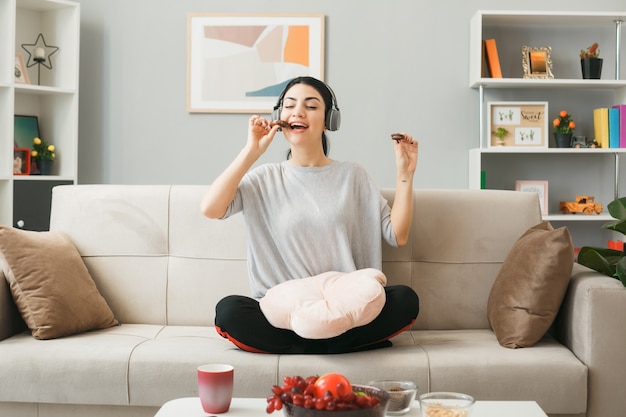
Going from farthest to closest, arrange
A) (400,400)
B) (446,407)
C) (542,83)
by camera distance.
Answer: (542,83), (400,400), (446,407)

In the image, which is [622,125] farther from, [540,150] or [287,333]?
[287,333]

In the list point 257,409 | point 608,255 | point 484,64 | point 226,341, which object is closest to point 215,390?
point 257,409

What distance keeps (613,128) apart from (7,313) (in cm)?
308

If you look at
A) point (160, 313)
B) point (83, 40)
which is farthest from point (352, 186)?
point (83, 40)

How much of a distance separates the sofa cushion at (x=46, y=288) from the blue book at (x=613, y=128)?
9.14 ft

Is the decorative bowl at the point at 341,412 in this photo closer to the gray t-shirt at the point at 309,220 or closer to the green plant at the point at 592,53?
the gray t-shirt at the point at 309,220

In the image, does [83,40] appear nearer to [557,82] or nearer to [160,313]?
[160,313]

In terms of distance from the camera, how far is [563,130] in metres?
4.05

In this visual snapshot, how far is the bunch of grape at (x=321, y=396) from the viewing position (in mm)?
1322

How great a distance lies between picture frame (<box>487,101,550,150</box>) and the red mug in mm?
2816

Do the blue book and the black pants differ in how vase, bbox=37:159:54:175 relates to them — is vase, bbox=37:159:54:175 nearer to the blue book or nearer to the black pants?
the black pants

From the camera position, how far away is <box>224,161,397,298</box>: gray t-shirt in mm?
2408

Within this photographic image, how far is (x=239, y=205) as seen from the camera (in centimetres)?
245

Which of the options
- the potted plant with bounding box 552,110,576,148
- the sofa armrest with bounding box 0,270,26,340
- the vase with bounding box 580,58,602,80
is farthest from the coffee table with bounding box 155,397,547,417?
the vase with bounding box 580,58,602,80
